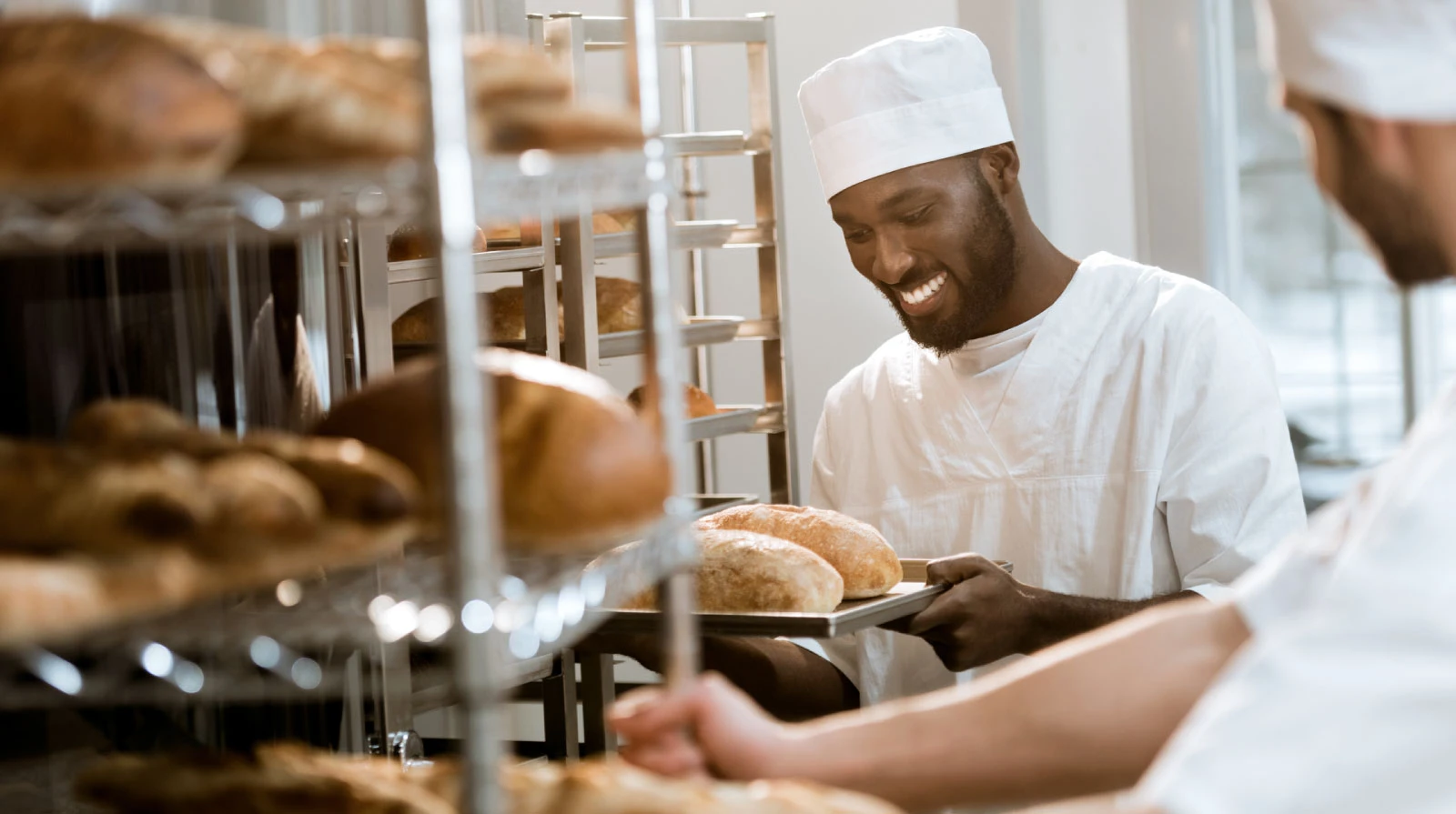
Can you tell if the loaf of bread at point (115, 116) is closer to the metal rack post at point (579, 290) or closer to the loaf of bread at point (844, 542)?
the loaf of bread at point (844, 542)

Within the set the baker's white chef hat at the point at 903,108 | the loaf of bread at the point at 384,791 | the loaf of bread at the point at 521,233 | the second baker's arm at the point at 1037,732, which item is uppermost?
the baker's white chef hat at the point at 903,108

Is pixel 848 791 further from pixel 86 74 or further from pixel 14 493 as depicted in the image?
pixel 86 74

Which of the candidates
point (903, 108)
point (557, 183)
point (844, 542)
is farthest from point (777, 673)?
point (557, 183)

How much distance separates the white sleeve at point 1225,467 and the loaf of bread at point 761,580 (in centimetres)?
63

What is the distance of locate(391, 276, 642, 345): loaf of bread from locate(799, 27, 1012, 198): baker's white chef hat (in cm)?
41

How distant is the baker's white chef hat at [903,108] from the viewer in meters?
2.46

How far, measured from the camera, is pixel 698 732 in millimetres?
1104

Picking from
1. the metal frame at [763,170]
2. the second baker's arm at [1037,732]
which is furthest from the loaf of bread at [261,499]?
the metal frame at [763,170]

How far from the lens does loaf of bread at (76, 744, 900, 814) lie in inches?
36.8

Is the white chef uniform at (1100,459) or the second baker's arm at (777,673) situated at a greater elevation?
the white chef uniform at (1100,459)

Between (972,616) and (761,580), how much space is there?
269 millimetres

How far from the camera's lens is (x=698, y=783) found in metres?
1.01

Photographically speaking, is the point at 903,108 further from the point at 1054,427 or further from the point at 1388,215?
the point at 1388,215

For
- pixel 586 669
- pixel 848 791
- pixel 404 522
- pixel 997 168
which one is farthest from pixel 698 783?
pixel 997 168
